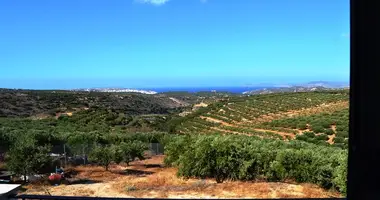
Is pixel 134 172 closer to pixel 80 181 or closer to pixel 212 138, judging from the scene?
pixel 80 181

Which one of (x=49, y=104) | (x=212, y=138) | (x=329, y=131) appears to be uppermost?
(x=212, y=138)

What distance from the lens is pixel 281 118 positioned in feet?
174

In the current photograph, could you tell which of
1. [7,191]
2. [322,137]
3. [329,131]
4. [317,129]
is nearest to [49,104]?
[317,129]

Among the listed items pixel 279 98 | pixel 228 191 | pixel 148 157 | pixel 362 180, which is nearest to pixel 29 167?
pixel 228 191

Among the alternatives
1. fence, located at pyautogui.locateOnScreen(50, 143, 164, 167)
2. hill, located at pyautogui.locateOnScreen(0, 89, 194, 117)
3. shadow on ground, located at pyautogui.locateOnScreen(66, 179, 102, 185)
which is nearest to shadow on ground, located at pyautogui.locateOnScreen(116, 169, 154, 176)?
shadow on ground, located at pyautogui.locateOnScreen(66, 179, 102, 185)

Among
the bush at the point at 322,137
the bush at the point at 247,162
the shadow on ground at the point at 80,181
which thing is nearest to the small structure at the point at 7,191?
the bush at the point at 247,162

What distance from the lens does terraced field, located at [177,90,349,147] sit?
4053cm

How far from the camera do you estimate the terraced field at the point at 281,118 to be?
133 ft

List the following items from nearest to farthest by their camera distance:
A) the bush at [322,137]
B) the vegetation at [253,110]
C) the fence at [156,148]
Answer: the fence at [156,148], the bush at [322,137], the vegetation at [253,110]

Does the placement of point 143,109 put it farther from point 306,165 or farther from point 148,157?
point 306,165

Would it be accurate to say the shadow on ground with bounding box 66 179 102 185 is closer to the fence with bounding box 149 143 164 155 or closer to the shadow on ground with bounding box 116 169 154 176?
the shadow on ground with bounding box 116 169 154 176

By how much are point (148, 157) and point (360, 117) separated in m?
26.4

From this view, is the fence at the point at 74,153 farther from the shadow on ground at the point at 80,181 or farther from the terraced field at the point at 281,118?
the terraced field at the point at 281,118

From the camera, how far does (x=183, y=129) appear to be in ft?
166
